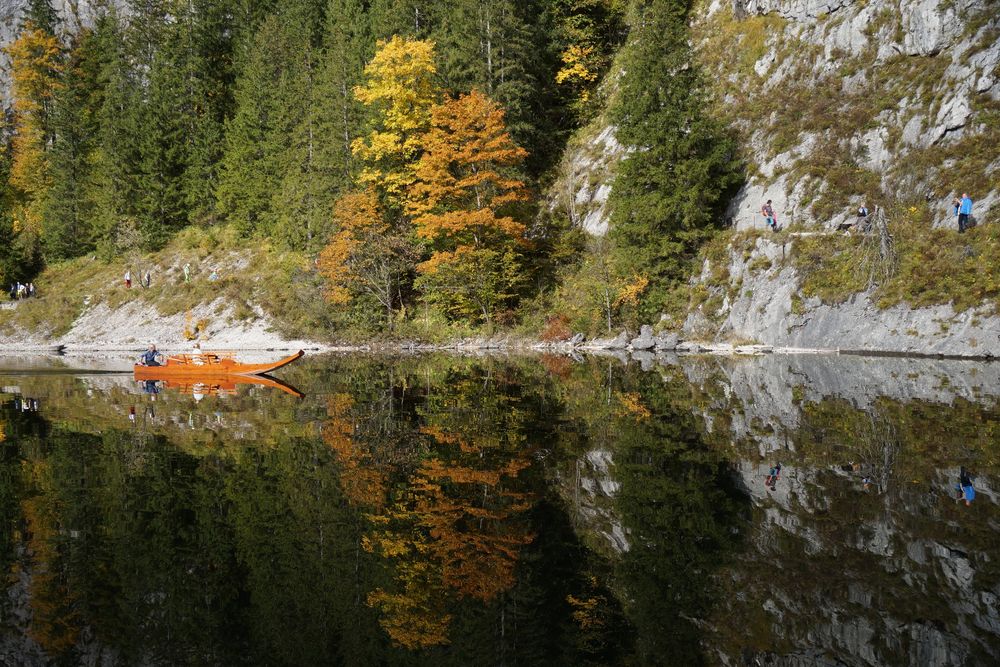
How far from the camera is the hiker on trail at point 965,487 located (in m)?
10.9

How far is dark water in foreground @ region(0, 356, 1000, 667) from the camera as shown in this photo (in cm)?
765

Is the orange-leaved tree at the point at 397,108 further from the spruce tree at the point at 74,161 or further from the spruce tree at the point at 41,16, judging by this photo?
the spruce tree at the point at 41,16

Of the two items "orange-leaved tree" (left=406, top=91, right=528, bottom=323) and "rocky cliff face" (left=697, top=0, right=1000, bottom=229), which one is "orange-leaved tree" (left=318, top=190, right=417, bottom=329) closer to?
"orange-leaved tree" (left=406, top=91, right=528, bottom=323)

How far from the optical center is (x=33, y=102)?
78.1 meters

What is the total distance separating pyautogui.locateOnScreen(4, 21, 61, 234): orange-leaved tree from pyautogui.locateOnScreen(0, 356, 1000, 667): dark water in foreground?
225ft

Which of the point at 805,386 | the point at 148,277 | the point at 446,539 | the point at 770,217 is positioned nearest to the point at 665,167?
the point at 770,217

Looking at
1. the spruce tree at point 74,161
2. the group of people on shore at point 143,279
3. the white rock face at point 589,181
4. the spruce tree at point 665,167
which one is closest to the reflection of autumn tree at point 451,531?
the spruce tree at point 665,167

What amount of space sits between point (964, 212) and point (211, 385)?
3211 cm

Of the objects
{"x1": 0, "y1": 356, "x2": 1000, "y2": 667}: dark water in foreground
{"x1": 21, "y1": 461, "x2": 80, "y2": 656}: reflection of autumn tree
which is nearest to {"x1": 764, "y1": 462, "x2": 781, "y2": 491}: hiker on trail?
{"x1": 0, "y1": 356, "x2": 1000, "y2": 667}: dark water in foreground

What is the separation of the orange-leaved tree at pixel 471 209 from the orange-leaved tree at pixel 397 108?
317 centimetres

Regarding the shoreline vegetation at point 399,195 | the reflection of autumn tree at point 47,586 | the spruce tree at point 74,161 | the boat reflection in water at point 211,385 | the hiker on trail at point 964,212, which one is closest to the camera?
the reflection of autumn tree at point 47,586

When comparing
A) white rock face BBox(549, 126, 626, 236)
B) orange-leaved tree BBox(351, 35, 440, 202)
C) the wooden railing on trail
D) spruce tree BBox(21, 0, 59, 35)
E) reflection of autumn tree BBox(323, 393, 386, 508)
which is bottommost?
the wooden railing on trail

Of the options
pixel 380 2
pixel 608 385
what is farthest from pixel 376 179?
pixel 608 385

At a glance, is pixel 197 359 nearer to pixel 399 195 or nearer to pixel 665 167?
pixel 399 195
